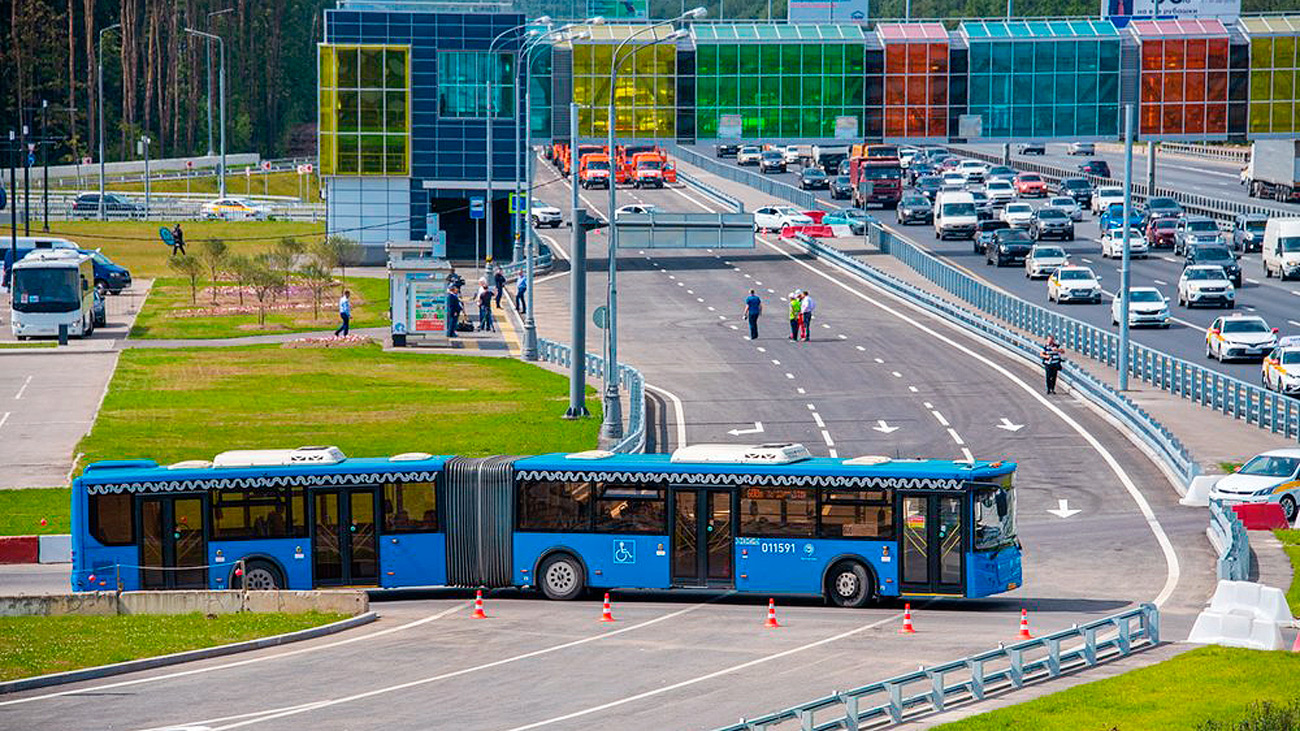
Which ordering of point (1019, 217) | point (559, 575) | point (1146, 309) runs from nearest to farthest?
point (559, 575) → point (1146, 309) → point (1019, 217)

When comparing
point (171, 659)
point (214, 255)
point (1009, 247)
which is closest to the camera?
point (171, 659)

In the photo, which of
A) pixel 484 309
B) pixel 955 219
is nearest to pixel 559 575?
pixel 484 309

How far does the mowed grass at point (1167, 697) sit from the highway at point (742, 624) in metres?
2.48

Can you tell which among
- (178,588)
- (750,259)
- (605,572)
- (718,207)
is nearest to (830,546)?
(605,572)

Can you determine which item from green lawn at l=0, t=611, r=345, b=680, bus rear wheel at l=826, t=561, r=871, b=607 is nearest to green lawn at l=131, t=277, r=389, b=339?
green lawn at l=0, t=611, r=345, b=680

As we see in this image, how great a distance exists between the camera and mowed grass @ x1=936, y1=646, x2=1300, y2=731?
74.8ft

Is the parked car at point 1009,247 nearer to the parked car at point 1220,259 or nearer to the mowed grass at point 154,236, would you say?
the parked car at point 1220,259

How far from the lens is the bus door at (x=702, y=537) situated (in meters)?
32.1

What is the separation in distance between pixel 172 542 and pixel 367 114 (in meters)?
70.2

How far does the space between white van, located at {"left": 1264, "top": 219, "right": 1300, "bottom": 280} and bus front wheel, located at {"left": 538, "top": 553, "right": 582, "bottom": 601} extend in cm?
5546

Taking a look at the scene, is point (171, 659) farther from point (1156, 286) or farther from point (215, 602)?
point (1156, 286)

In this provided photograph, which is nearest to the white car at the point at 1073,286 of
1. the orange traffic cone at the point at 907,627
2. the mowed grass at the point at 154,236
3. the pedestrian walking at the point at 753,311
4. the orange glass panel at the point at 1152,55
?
the pedestrian walking at the point at 753,311

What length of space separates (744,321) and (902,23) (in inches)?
1550

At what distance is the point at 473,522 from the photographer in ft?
108
